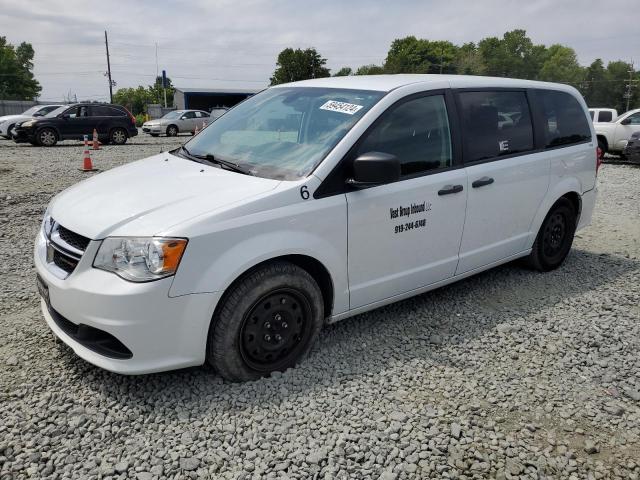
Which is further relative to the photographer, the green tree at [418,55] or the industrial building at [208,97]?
the green tree at [418,55]

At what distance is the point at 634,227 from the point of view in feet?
23.9

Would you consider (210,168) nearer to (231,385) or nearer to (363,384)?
(231,385)

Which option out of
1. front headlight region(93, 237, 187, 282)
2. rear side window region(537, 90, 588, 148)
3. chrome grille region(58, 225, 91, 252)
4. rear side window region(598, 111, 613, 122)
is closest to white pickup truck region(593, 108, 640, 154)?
rear side window region(598, 111, 613, 122)

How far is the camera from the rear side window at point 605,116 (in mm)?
16080

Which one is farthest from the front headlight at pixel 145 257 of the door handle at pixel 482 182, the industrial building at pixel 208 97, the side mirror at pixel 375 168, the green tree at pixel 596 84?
the green tree at pixel 596 84

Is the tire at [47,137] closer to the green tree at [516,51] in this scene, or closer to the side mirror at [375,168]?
the side mirror at [375,168]

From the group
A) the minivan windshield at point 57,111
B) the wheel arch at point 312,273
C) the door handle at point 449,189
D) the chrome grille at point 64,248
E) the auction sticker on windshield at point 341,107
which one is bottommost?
the wheel arch at point 312,273

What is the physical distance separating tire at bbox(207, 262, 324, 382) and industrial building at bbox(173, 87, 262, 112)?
196 ft

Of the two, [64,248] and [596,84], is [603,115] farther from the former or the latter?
[596,84]

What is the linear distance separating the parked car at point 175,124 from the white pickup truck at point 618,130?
17.5 metres

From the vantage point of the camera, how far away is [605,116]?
16.2 metres

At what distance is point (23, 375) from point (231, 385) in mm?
1275

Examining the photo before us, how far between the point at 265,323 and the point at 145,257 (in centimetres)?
82

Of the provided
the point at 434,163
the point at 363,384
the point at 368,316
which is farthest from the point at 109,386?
the point at 434,163
